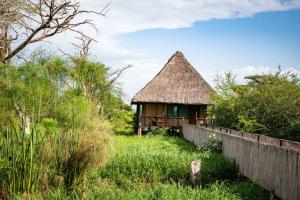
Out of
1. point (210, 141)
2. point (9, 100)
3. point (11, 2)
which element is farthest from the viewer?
point (210, 141)

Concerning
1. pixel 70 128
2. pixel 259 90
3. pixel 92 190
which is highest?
pixel 259 90

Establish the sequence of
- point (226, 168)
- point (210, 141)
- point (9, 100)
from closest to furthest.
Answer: point (9, 100) < point (226, 168) < point (210, 141)

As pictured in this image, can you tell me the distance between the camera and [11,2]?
6848mm

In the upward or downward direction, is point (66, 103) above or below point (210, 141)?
above

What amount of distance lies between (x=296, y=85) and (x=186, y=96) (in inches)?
477

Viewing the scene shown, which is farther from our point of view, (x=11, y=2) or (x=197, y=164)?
(x=197, y=164)

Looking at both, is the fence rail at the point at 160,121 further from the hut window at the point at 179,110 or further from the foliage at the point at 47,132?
the foliage at the point at 47,132

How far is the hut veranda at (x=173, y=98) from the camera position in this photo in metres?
29.1

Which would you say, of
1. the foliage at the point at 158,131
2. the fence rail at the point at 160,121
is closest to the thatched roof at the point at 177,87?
the fence rail at the point at 160,121

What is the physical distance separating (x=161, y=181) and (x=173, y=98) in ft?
61.9

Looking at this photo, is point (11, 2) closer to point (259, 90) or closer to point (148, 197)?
point (148, 197)

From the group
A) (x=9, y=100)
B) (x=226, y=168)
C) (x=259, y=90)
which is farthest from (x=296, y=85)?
(x=9, y=100)

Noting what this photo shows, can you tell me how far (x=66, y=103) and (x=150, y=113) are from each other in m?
21.6

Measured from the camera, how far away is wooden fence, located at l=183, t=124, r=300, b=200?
25.4 ft
